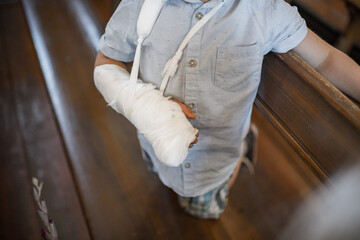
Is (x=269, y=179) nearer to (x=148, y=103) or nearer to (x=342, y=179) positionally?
(x=342, y=179)

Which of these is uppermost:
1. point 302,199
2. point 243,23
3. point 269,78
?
point 243,23

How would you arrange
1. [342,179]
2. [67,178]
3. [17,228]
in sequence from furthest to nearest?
[67,178], [17,228], [342,179]

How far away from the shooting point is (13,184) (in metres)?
0.86

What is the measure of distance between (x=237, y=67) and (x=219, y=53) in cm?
5

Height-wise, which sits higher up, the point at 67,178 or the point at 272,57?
the point at 272,57

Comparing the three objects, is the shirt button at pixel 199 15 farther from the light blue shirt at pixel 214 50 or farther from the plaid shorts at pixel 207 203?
the plaid shorts at pixel 207 203

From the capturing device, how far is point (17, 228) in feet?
2.47

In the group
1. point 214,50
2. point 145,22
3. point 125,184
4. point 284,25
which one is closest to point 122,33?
point 145,22

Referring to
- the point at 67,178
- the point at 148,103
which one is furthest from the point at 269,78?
the point at 67,178

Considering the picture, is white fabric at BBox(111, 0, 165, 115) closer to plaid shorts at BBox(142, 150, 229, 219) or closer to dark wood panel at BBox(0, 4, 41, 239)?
plaid shorts at BBox(142, 150, 229, 219)

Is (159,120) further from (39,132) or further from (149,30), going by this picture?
(39,132)

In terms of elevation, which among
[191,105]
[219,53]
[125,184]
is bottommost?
[125,184]

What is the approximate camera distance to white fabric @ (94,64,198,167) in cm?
43

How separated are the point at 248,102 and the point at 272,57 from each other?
105 mm
